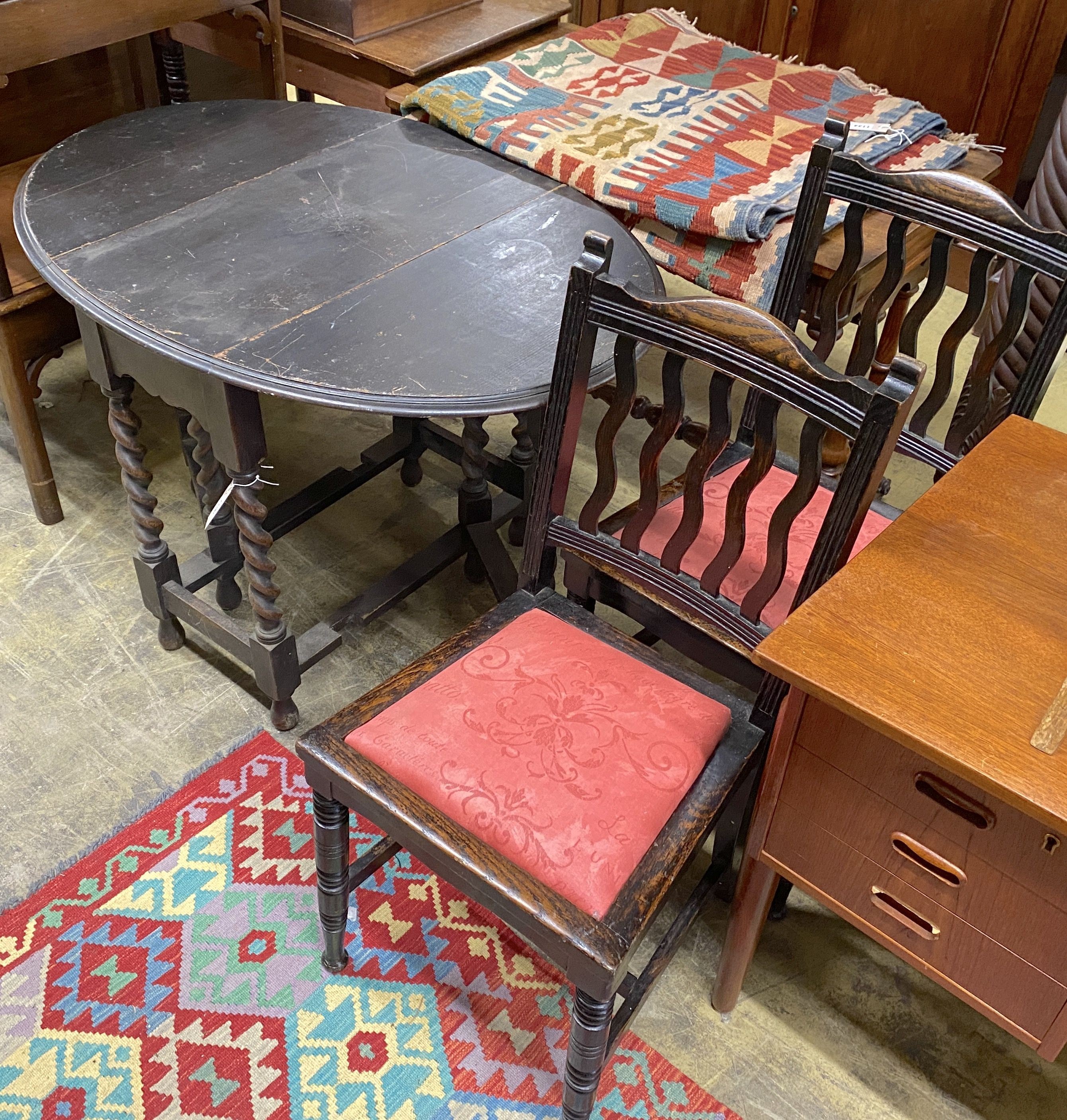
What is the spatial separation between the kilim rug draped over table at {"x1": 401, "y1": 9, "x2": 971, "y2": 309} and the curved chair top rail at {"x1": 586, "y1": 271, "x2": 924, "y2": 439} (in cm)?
80

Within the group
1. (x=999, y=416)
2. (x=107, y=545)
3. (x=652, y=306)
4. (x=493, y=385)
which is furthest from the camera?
(x=107, y=545)

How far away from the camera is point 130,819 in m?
1.81

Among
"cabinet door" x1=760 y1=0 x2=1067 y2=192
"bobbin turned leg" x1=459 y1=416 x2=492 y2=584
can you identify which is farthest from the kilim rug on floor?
"cabinet door" x1=760 y1=0 x2=1067 y2=192

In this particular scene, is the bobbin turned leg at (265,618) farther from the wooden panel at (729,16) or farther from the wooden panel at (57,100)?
the wooden panel at (729,16)

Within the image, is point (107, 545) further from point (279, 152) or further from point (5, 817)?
point (279, 152)

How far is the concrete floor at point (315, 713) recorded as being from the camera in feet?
5.07

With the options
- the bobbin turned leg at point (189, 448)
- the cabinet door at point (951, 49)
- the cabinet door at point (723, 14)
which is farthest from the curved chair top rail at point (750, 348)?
the cabinet door at point (723, 14)

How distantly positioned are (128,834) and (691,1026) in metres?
0.97

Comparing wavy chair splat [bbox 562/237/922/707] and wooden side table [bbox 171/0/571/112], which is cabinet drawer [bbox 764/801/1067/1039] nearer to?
wavy chair splat [bbox 562/237/922/707]

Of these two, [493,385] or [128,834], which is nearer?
[493,385]

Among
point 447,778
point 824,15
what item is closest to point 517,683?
point 447,778

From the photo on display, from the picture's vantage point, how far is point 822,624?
109cm

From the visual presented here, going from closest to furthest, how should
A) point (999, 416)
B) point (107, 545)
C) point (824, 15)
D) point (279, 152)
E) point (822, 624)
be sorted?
1. point (822, 624)
2. point (999, 416)
3. point (279, 152)
4. point (107, 545)
5. point (824, 15)

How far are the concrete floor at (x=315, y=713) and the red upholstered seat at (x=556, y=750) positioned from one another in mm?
514
